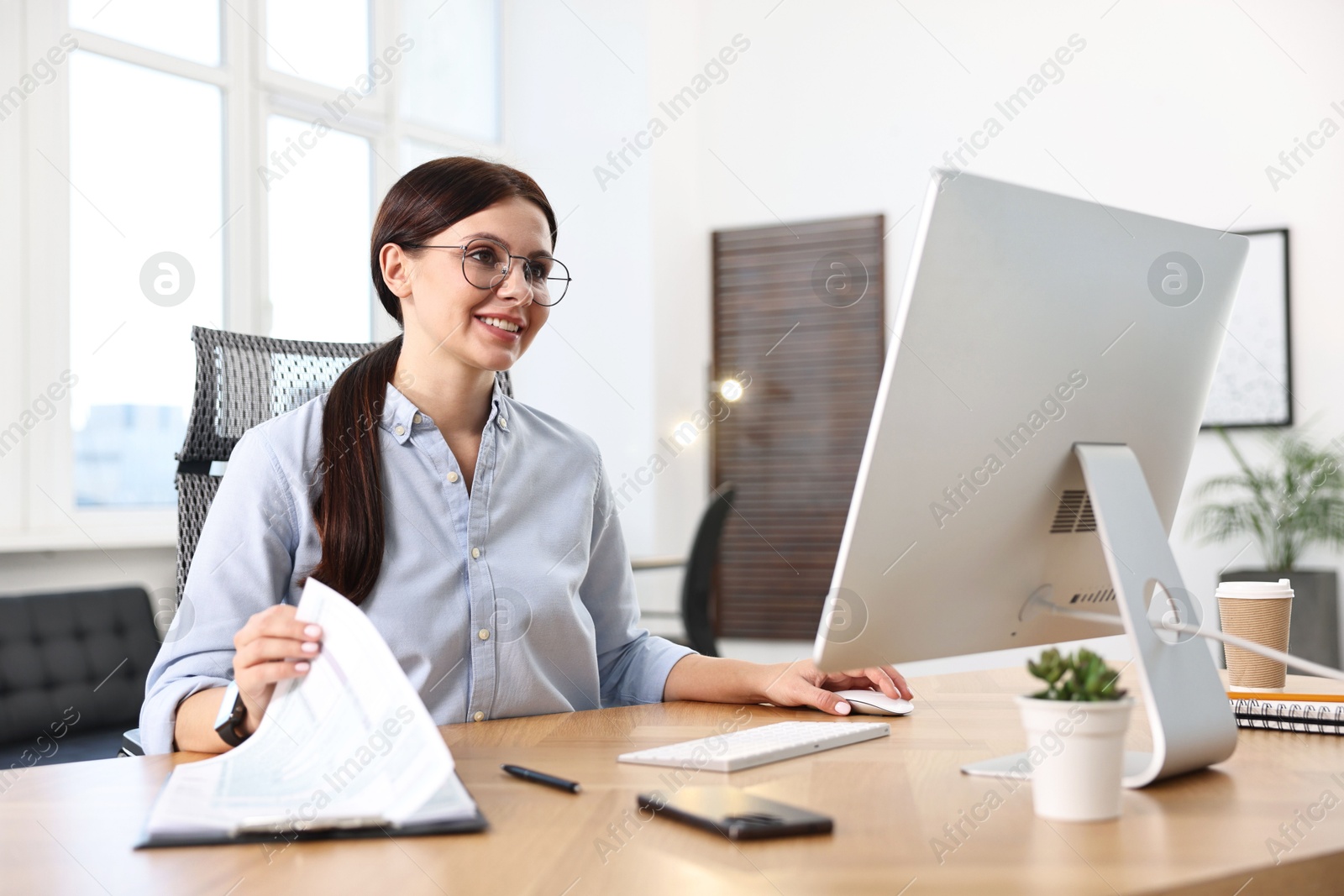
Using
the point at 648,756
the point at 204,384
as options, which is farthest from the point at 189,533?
the point at 648,756

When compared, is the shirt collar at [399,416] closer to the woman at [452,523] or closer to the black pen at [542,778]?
the woman at [452,523]

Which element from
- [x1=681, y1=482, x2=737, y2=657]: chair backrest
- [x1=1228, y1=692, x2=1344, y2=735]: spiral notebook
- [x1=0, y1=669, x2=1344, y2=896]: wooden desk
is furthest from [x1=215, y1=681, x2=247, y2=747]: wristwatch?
[x1=681, y1=482, x2=737, y2=657]: chair backrest

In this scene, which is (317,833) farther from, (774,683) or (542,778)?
(774,683)

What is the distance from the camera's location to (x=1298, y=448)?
4219 millimetres

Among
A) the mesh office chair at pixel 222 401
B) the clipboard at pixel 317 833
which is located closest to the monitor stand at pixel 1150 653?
the clipboard at pixel 317 833

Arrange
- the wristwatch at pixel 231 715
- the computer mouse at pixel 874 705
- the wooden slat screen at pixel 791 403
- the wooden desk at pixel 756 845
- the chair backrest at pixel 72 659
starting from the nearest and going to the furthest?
1. the wooden desk at pixel 756 845
2. the wristwatch at pixel 231 715
3. the computer mouse at pixel 874 705
4. the chair backrest at pixel 72 659
5. the wooden slat screen at pixel 791 403

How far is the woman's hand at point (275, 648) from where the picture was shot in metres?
0.89

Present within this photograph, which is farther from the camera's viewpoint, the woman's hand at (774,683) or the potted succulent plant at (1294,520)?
the potted succulent plant at (1294,520)

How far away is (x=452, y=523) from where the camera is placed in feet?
4.42

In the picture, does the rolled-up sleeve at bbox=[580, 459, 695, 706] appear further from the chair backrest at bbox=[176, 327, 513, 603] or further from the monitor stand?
the monitor stand

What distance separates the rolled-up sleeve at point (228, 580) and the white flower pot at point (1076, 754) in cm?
80

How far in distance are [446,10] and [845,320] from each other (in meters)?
2.34

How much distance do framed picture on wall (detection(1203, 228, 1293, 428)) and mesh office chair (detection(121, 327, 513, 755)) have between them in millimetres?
3747

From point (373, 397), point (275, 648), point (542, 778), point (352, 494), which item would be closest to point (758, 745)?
point (542, 778)
